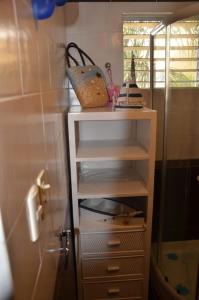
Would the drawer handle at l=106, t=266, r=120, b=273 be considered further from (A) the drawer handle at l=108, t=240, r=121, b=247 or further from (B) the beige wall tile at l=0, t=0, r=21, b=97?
(B) the beige wall tile at l=0, t=0, r=21, b=97

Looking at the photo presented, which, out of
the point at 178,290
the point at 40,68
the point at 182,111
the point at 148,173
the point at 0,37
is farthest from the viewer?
the point at 182,111

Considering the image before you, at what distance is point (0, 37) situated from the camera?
0.30 m

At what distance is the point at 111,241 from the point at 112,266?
0.16m

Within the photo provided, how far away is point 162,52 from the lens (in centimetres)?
140

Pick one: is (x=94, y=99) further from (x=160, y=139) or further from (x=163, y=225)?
(x=163, y=225)

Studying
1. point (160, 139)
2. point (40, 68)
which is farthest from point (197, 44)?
point (40, 68)

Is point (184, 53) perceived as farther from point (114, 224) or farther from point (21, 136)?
point (21, 136)

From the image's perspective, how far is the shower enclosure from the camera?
52.6 inches

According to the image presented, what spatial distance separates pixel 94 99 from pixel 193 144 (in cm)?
77

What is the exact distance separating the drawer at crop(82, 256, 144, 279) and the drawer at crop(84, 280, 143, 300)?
6 centimetres

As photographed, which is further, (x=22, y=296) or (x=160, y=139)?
(x=160, y=139)

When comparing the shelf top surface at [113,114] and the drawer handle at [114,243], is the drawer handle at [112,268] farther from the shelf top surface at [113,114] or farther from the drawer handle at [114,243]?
the shelf top surface at [113,114]

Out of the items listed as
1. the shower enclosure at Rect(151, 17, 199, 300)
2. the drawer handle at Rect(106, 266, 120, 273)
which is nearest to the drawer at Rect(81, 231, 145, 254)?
the drawer handle at Rect(106, 266, 120, 273)

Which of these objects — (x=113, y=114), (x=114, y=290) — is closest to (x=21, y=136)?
(x=113, y=114)
